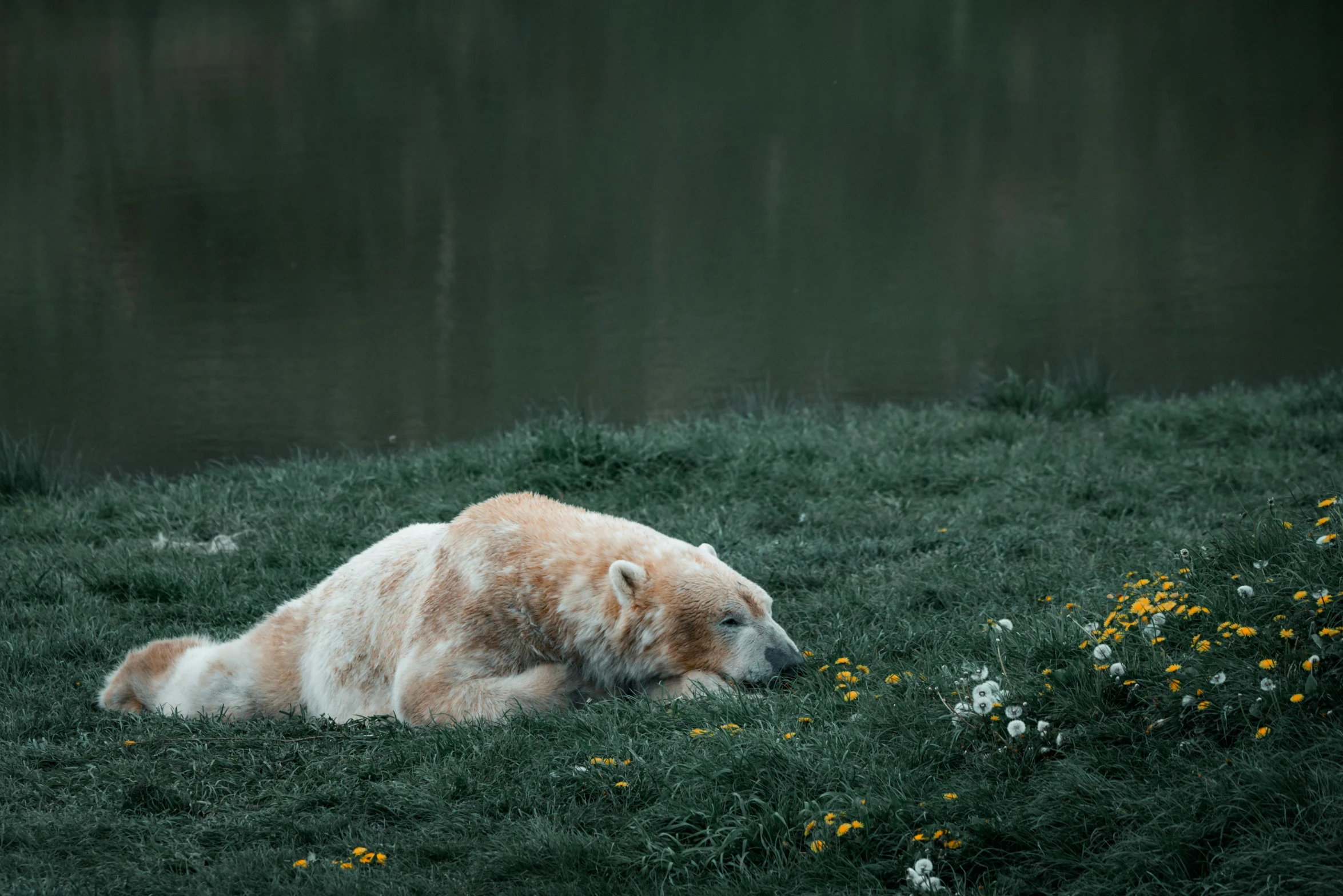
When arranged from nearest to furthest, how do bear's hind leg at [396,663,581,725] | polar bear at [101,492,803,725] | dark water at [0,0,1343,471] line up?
bear's hind leg at [396,663,581,725], polar bear at [101,492,803,725], dark water at [0,0,1343,471]

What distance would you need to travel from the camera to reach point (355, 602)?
5.29 meters

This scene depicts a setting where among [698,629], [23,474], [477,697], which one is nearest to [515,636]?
[477,697]

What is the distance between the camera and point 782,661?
4801 millimetres

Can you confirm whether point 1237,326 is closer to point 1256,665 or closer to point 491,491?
point 491,491

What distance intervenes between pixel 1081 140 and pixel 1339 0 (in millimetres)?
9694

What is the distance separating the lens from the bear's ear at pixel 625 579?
474 cm

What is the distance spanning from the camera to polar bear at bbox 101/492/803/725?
4.77m

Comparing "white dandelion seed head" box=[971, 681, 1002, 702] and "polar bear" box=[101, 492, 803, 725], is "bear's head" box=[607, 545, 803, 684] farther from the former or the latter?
"white dandelion seed head" box=[971, 681, 1002, 702]

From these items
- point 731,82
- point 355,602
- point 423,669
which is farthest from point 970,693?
point 731,82

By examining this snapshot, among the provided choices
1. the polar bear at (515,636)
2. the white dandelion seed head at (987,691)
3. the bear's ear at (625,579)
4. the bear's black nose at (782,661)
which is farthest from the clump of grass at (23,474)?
the white dandelion seed head at (987,691)

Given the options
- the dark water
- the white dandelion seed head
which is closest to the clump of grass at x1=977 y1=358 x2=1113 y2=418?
the dark water

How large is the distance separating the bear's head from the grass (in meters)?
0.19

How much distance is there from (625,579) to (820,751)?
121 centimetres

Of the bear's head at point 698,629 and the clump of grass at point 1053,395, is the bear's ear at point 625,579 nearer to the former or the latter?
the bear's head at point 698,629
